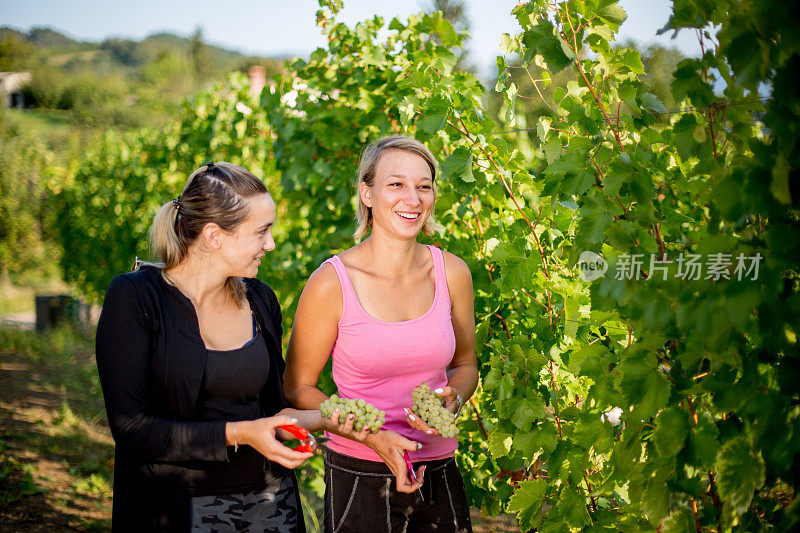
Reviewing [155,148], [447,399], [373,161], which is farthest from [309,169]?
[155,148]

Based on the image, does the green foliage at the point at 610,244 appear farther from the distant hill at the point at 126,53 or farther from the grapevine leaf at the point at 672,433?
the distant hill at the point at 126,53

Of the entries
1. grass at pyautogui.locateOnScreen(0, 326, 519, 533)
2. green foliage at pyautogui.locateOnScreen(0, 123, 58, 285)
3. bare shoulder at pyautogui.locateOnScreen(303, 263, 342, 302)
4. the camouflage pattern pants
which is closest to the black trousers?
the camouflage pattern pants

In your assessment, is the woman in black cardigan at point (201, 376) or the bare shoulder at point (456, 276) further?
the bare shoulder at point (456, 276)

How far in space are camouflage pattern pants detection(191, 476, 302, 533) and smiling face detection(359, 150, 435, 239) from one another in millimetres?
900

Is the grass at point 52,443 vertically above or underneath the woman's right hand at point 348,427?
underneath

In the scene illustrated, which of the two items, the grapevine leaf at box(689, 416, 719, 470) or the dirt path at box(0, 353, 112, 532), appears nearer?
the grapevine leaf at box(689, 416, 719, 470)

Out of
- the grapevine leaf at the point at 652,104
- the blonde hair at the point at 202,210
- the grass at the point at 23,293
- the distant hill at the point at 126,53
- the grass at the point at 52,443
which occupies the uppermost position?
the distant hill at the point at 126,53

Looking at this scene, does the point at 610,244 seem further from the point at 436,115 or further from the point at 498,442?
the point at 436,115

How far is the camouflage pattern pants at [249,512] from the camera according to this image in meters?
1.87

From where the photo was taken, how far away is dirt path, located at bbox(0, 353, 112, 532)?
14.2 ft

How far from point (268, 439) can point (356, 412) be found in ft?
0.82

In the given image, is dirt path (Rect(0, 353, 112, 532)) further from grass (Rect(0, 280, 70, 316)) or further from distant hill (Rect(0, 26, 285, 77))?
distant hill (Rect(0, 26, 285, 77))

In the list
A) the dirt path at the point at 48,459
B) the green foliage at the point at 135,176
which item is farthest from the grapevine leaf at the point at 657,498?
the dirt path at the point at 48,459

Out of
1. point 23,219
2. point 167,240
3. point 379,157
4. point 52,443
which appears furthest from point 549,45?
point 23,219
